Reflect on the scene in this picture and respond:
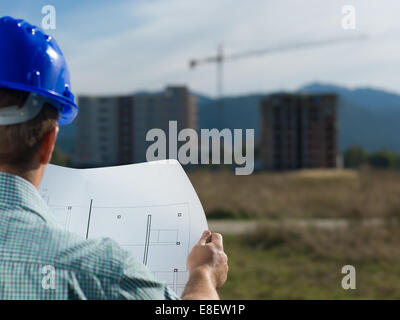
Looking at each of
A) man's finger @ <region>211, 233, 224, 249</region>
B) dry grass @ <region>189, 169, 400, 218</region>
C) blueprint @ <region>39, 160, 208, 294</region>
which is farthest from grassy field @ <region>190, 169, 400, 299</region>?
man's finger @ <region>211, 233, 224, 249</region>

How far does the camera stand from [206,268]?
1108mm

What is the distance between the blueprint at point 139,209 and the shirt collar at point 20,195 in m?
0.25

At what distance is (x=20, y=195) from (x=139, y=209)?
316 millimetres

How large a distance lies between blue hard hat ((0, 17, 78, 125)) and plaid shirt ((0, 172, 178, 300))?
0.24m

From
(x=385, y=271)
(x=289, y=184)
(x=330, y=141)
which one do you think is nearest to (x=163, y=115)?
(x=289, y=184)

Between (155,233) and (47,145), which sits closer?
(47,145)

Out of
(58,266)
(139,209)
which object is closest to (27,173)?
(58,266)

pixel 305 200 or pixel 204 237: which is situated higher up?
pixel 305 200

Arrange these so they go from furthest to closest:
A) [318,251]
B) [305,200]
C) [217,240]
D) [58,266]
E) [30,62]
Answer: [305,200] < [318,251] < [217,240] < [30,62] < [58,266]

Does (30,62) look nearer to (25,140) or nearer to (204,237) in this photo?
(25,140)

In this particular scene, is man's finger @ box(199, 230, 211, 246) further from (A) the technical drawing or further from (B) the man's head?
(B) the man's head

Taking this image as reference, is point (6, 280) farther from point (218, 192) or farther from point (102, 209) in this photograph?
point (218, 192)

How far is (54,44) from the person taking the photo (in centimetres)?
112
